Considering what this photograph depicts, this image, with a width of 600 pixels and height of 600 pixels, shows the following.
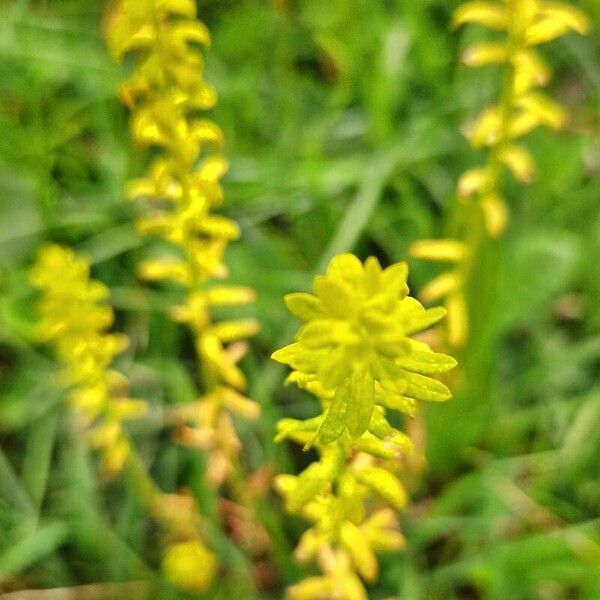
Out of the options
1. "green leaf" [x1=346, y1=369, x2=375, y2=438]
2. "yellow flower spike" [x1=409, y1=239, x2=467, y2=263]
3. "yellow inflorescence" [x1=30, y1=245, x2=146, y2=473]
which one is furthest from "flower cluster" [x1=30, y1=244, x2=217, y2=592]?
"green leaf" [x1=346, y1=369, x2=375, y2=438]

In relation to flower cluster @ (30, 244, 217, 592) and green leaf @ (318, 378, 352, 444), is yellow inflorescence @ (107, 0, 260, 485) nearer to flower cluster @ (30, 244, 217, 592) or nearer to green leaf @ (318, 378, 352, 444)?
flower cluster @ (30, 244, 217, 592)

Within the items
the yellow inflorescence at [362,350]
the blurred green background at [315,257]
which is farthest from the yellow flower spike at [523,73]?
the yellow inflorescence at [362,350]

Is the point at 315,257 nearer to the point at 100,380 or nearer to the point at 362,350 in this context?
the point at 100,380

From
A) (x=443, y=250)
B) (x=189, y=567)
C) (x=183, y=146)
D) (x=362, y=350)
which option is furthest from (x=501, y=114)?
(x=189, y=567)

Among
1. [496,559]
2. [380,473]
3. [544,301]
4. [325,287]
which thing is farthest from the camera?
[544,301]

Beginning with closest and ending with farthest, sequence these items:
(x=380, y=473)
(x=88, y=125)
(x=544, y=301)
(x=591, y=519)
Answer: (x=380, y=473)
(x=591, y=519)
(x=544, y=301)
(x=88, y=125)

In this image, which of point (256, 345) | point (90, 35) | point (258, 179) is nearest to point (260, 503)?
point (256, 345)

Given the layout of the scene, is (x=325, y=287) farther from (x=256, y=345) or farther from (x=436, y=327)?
(x=256, y=345)
